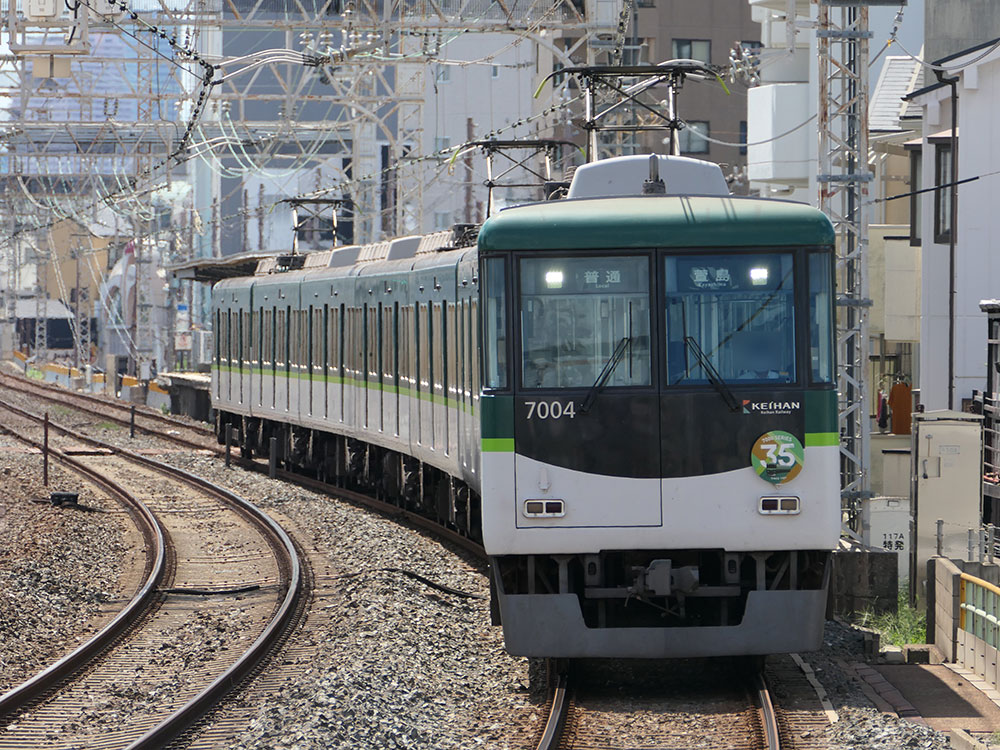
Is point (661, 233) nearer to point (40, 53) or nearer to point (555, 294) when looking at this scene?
point (555, 294)

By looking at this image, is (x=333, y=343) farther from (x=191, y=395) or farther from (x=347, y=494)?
(x=191, y=395)

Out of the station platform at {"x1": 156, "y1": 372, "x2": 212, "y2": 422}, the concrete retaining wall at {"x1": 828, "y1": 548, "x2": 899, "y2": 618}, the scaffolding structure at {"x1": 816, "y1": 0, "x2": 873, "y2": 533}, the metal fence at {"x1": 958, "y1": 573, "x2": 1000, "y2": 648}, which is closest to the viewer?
the metal fence at {"x1": 958, "y1": 573, "x2": 1000, "y2": 648}

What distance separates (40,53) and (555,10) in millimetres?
6785

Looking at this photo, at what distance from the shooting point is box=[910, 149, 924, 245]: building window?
29.1 metres

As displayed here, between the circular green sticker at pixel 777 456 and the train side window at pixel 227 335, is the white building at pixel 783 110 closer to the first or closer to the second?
the train side window at pixel 227 335

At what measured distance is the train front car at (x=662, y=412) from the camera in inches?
369

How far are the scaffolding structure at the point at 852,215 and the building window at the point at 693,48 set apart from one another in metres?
43.7

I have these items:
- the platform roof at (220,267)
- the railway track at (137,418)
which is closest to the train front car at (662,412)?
the platform roof at (220,267)

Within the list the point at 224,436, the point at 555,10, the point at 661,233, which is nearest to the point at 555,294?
the point at 661,233

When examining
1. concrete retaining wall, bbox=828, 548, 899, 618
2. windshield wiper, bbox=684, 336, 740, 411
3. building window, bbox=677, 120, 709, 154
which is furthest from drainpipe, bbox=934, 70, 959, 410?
building window, bbox=677, 120, 709, 154

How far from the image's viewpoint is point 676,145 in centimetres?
1304

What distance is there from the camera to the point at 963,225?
2616cm

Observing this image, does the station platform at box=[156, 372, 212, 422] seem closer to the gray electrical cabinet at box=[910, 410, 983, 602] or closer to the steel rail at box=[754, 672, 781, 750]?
the gray electrical cabinet at box=[910, 410, 983, 602]

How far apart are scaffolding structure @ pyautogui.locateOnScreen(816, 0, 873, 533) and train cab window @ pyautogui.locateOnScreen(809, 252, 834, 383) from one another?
5245 mm
